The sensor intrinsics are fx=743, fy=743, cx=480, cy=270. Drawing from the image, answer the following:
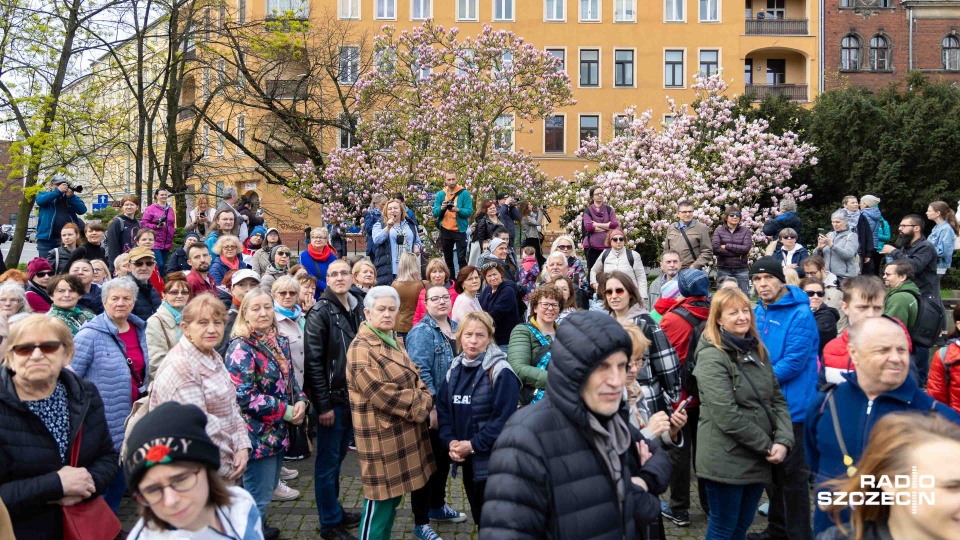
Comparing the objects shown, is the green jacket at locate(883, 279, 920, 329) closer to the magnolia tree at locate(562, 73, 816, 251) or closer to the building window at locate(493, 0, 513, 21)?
the magnolia tree at locate(562, 73, 816, 251)

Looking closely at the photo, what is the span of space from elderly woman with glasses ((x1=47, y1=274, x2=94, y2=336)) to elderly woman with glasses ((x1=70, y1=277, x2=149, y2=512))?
87 cm

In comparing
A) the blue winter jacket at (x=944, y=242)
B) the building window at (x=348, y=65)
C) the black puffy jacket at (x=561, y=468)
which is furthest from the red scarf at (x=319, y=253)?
the building window at (x=348, y=65)

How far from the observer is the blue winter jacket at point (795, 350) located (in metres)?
5.47

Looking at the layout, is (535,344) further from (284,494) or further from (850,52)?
(850,52)

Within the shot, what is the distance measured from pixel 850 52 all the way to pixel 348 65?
116ft

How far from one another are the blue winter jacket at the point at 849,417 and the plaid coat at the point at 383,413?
260 cm

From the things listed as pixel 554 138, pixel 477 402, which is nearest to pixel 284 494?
pixel 477 402

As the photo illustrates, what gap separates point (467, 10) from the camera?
4591 cm

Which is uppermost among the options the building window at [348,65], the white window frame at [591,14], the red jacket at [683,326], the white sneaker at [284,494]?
the white window frame at [591,14]

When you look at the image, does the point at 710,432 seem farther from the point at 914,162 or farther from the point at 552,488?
the point at 914,162

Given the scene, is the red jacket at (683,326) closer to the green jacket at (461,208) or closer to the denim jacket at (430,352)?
the denim jacket at (430,352)

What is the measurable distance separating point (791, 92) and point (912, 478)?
49.4m

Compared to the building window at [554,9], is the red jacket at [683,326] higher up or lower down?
lower down

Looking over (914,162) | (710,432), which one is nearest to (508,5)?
(914,162)
